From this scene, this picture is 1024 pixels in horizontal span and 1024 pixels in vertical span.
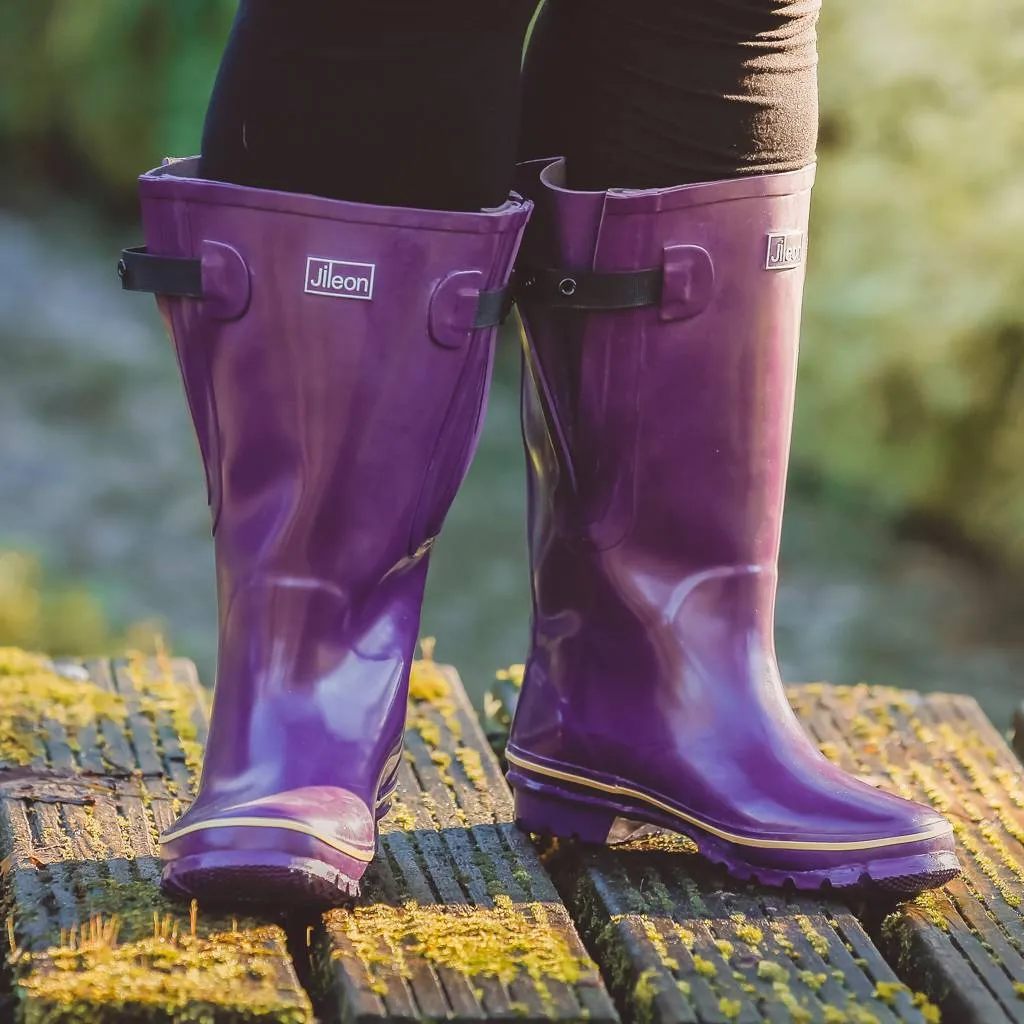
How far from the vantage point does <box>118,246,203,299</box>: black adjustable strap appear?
4.10ft

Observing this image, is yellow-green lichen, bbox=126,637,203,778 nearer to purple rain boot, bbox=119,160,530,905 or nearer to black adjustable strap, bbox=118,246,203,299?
purple rain boot, bbox=119,160,530,905

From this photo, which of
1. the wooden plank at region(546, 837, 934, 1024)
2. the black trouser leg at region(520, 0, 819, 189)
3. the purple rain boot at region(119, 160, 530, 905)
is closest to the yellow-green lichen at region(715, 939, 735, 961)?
the wooden plank at region(546, 837, 934, 1024)

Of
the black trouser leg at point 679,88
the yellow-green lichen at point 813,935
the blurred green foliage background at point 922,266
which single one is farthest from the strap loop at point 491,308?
the blurred green foliage background at point 922,266

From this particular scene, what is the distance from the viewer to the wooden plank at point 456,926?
3.72 ft

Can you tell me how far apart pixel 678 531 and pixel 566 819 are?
258mm

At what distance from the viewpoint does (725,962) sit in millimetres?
1217

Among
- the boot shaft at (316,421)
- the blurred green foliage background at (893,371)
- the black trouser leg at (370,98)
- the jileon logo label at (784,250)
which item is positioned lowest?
the blurred green foliage background at (893,371)

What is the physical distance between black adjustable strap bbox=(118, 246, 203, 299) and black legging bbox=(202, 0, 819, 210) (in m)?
0.07

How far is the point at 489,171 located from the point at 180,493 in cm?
257

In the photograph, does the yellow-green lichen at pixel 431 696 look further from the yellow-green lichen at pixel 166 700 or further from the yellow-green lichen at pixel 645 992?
the yellow-green lichen at pixel 645 992

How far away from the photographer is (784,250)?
1.37 m

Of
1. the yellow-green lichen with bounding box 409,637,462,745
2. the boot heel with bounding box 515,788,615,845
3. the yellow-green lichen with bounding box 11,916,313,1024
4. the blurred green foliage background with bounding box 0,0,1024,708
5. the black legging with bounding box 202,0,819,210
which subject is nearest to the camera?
the yellow-green lichen with bounding box 11,916,313,1024

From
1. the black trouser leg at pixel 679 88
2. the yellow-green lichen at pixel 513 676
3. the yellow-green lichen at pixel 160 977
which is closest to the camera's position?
the yellow-green lichen at pixel 160 977

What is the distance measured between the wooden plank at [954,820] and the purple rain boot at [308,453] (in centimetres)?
42
